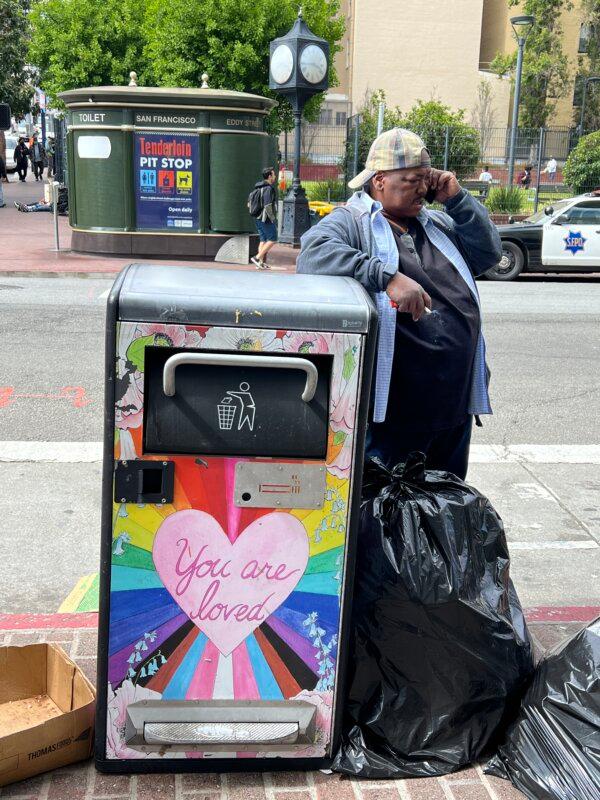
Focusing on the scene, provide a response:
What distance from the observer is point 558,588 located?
4020 millimetres

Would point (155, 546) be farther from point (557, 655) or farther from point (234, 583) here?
point (557, 655)

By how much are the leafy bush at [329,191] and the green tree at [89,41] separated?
9.39 metres

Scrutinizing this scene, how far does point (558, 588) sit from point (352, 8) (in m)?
57.5

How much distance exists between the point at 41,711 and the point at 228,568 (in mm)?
844

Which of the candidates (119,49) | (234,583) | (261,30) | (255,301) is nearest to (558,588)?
(234,583)

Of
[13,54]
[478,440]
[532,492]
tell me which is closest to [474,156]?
[478,440]

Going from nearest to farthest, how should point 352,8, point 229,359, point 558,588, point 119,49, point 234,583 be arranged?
1. point 229,359
2. point 234,583
3. point 558,588
4. point 119,49
5. point 352,8

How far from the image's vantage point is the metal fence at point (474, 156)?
23.5m

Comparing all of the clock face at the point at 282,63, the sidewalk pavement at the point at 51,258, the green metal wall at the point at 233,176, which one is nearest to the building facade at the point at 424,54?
the sidewalk pavement at the point at 51,258

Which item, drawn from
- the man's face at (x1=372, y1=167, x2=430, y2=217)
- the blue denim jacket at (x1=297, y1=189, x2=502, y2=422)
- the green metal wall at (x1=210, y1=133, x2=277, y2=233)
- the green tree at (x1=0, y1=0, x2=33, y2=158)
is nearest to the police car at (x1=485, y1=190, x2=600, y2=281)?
the green metal wall at (x1=210, y1=133, x2=277, y2=233)

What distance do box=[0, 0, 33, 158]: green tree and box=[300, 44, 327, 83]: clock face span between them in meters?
20.4

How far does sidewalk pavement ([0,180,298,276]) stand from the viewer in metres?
14.4

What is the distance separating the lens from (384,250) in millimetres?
2988

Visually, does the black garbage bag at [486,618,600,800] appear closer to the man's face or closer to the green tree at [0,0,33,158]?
the man's face
